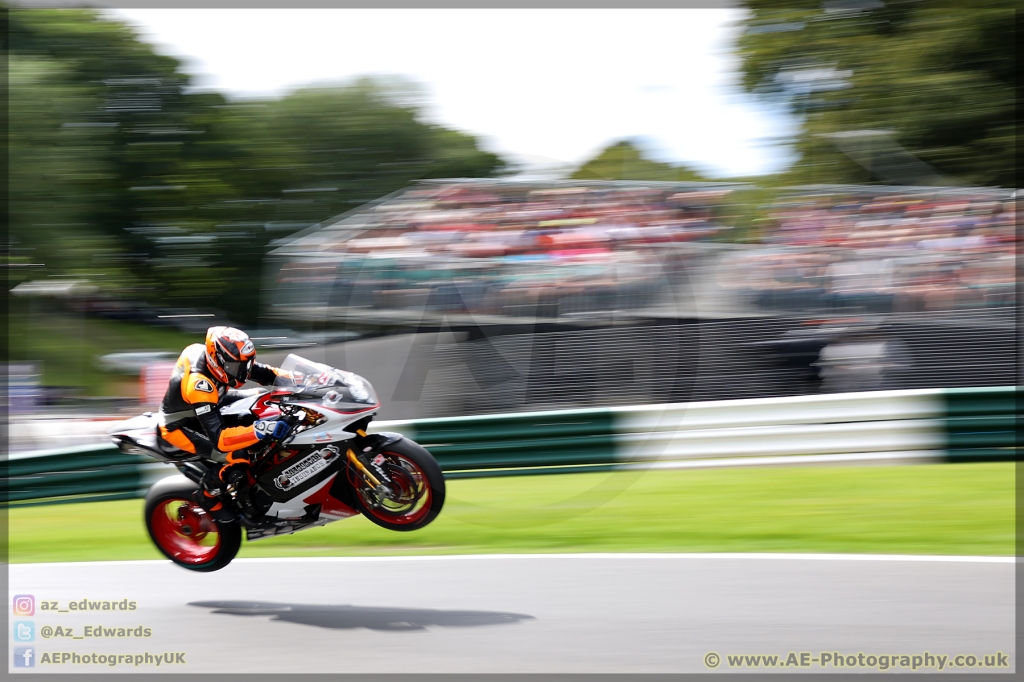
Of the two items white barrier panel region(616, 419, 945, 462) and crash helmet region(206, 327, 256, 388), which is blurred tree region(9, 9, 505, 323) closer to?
white barrier panel region(616, 419, 945, 462)

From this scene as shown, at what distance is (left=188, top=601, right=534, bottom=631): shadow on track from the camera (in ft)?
17.2

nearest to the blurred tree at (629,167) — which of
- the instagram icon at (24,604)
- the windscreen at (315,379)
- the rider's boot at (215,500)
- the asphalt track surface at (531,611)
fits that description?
the windscreen at (315,379)

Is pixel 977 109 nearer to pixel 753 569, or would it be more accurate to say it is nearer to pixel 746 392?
pixel 746 392

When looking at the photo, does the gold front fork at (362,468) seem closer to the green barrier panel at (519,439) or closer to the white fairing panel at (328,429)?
the white fairing panel at (328,429)

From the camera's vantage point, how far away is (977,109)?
14.2 m

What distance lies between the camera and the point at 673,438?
9000 mm

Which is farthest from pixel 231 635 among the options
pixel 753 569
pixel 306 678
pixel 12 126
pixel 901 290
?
pixel 12 126

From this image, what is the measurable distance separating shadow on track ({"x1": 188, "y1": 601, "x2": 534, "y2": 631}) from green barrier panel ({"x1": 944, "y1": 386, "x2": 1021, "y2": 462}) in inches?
204

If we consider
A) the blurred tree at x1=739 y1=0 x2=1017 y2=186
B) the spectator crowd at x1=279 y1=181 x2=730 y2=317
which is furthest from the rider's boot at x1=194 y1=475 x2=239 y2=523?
the blurred tree at x1=739 y1=0 x2=1017 y2=186

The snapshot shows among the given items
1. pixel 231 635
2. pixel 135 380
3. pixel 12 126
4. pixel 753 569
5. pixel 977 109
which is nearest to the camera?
pixel 231 635

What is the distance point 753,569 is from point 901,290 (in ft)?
12.6

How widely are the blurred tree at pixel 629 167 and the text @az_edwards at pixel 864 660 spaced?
597 centimetres

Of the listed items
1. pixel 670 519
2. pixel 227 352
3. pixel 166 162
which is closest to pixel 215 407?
pixel 227 352

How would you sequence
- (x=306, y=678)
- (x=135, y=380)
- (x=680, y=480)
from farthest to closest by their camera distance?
(x=135, y=380) < (x=680, y=480) < (x=306, y=678)
